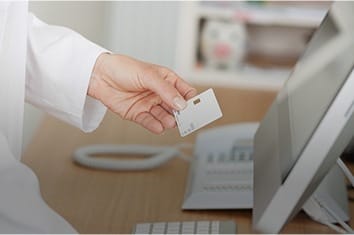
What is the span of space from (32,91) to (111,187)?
215mm

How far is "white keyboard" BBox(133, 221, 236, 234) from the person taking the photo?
990 millimetres

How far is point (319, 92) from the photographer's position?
0.98m

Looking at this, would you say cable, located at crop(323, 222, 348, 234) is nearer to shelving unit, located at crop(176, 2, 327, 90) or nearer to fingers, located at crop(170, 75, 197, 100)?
fingers, located at crop(170, 75, 197, 100)

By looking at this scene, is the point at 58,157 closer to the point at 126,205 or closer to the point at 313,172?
the point at 126,205

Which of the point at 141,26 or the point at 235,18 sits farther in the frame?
the point at 141,26

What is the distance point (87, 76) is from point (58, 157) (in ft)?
1.02

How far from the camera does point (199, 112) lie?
0.95 meters

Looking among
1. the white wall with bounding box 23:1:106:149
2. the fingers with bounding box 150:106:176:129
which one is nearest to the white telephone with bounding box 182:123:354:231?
the fingers with bounding box 150:106:176:129

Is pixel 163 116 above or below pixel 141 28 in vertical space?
below

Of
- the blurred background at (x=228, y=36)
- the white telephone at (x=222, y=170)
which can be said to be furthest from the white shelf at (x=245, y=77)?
the white telephone at (x=222, y=170)

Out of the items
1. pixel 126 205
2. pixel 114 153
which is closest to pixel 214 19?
pixel 114 153

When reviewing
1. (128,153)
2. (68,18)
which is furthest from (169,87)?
(68,18)

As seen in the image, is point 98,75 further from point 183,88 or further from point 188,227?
point 188,227

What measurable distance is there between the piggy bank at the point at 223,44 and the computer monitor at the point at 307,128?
1.06 meters
